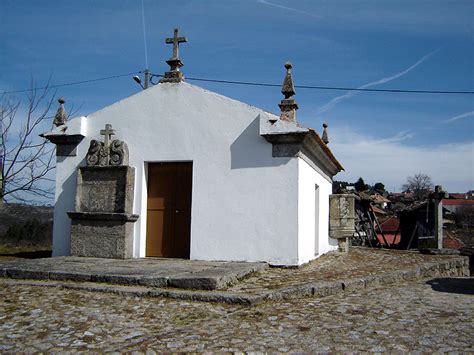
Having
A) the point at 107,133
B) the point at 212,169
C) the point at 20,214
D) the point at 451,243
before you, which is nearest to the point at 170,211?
the point at 212,169

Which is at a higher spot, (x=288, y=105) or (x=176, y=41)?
(x=176, y=41)

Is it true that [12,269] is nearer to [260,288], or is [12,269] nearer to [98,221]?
[98,221]

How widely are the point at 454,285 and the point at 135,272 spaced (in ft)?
17.4

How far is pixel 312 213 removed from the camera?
34.5ft

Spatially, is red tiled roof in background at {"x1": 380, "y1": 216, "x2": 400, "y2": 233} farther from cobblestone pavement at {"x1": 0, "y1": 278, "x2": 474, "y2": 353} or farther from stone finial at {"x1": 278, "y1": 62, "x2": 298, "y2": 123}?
cobblestone pavement at {"x1": 0, "y1": 278, "x2": 474, "y2": 353}

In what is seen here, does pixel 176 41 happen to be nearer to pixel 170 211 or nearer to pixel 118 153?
pixel 118 153

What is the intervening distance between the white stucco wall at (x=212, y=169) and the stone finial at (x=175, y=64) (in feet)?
0.63

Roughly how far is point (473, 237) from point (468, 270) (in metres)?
23.8

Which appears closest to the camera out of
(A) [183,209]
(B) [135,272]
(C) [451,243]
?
(B) [135,272]

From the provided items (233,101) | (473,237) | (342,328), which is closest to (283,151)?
(233,101)

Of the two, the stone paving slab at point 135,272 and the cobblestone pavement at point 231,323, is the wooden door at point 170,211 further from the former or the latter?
the cobblestone pavement at point 231,323

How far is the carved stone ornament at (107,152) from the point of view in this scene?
32.1ft

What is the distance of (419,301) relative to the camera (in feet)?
20.0

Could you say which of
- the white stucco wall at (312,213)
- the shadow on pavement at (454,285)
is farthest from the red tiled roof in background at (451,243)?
the shadow on pavement at (454,285)
